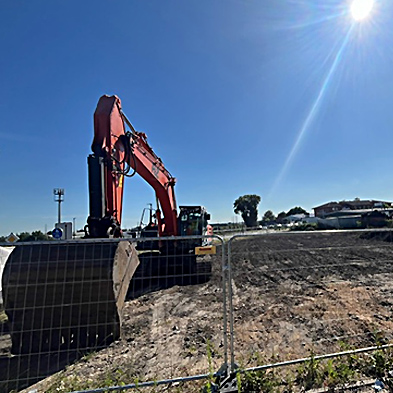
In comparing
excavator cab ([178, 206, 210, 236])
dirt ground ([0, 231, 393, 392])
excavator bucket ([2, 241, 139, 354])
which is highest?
excavator cab ([178, 206, 210, 236])

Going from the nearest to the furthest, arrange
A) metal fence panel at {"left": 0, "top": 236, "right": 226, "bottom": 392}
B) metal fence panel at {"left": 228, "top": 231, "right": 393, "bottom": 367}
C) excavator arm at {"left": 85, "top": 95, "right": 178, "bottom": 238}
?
metal fence panel at {"left": 0, "top": 236, "right": 226, "bottom": 392}
metal fence panel at {"left": 228, "top": 231, "right": 393, "bottom": 367}
excavator arm at {"left": 85, "top": 95, "right": 178, "bottom": 238}

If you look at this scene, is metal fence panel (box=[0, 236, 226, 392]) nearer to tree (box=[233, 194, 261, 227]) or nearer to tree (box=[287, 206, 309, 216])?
tree (box=[233, 194, 261, 227])

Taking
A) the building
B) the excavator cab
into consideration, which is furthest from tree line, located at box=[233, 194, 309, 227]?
the excavator cab

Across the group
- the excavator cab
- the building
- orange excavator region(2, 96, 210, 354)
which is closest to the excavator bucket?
orange excavator region(2, 96, 210, 354)

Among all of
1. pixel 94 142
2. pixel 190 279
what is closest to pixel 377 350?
pixel 190 279

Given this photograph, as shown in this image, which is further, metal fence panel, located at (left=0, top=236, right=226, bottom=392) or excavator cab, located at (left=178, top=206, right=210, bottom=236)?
excavator cab, located at (left=178, top=206, right=210, bottom=236)

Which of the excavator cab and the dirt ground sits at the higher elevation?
the excavator cab

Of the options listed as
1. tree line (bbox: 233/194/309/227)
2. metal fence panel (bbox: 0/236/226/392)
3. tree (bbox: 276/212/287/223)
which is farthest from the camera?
tree (bbox: 276/212/287/223)

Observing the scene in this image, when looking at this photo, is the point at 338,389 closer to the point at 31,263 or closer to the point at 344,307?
the point at 344,307

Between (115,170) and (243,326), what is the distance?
4.43 m

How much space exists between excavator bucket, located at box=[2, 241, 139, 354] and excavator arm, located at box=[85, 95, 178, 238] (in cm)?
101

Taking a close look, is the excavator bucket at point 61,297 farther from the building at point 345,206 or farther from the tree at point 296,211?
the tree at point 296,211

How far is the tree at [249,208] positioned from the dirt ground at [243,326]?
5524 cm

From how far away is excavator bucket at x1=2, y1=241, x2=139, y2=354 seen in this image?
3691 millimetres
